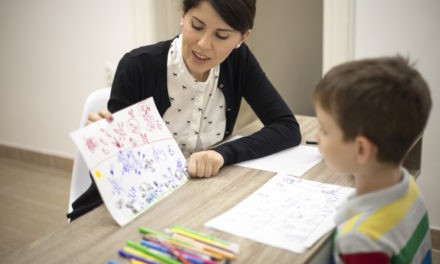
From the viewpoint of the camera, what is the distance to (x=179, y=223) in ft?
3.14

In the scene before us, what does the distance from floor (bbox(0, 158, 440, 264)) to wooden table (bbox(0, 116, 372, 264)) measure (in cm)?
128

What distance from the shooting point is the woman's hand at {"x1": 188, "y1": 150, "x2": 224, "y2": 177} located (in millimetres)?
1194

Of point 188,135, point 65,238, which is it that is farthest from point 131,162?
point 188,135

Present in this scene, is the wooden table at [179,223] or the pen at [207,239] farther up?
the pen at [207,239]

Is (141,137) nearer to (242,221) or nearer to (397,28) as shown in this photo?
(242,221)

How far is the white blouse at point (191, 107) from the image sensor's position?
1.43 m

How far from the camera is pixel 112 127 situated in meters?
1.05

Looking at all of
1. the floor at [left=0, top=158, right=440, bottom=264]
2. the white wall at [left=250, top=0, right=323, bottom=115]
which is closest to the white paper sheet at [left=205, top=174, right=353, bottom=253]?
the floor at [left=0, top=158, right=440, bottom=264]

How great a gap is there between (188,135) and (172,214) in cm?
51

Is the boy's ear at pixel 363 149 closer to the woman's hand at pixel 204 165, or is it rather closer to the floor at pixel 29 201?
the woman's hand at pixel 204 165

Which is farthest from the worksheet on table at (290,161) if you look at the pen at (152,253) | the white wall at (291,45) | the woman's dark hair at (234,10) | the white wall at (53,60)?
the white wall at (291,45)

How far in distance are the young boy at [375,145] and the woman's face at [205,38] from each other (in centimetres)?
50

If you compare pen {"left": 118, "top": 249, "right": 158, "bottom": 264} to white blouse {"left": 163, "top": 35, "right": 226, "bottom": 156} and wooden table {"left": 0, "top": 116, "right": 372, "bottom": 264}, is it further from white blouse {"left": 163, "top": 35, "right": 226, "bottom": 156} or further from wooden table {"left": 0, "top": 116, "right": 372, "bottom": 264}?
white blouse {"left": 163, "top": 35, "right": 226, "bottom": 156}

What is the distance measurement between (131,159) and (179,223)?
208 millimetres
